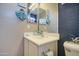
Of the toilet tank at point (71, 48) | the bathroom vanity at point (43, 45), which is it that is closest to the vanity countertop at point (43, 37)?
the bathroom vanity at point (43, 45)

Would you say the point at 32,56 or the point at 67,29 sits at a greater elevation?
the point at 67,29

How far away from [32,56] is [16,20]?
14.6 inches

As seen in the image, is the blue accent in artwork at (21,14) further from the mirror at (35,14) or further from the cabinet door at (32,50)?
the cabinet door at (32,50)

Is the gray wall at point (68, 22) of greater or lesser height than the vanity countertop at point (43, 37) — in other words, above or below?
above

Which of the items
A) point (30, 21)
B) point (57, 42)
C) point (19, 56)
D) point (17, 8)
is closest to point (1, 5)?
point (17, 8)

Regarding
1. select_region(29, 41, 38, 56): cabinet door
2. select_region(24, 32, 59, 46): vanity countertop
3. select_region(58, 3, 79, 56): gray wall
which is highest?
select_region(58, 3, 79, 56): gray wall

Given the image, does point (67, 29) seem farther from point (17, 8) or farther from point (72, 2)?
point (17, 8)

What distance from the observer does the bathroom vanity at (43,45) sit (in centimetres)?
136

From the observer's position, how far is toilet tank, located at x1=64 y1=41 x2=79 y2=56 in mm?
1336

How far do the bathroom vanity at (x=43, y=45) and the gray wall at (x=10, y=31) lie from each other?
69 millimetres

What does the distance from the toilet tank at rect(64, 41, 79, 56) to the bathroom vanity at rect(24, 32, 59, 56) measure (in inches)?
3.9

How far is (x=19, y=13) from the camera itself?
1352mm

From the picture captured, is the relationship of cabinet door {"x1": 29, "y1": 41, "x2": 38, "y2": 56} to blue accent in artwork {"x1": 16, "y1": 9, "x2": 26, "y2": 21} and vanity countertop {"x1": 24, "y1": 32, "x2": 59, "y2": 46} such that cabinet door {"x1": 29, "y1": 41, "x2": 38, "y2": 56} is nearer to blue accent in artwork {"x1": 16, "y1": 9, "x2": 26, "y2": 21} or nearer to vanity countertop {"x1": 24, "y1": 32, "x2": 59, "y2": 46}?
vanity countertop {"x1": 24, "y1": 32, "x2": 59, "y2": 46}

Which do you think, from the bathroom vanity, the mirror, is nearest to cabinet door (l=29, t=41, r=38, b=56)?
the bathroom vanity
